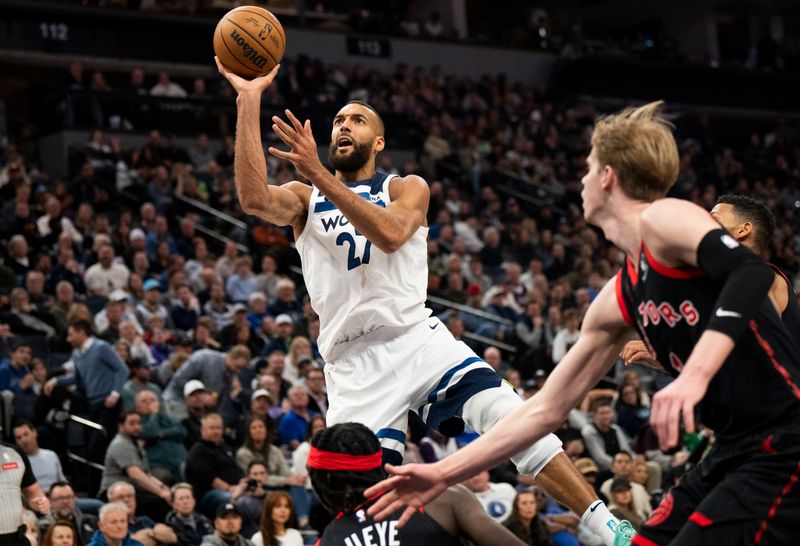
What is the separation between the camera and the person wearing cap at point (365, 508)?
430 cm

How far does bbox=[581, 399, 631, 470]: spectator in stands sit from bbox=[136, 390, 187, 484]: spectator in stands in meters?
4.87

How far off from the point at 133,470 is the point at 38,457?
0.88 metres

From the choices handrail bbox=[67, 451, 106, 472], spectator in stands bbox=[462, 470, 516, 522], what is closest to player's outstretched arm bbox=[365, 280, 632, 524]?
spectator in stands bbox=[462, 470, 516, 522]

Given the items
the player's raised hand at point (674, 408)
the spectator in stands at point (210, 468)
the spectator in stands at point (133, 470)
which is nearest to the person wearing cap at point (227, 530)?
the spectator in stands at point (133, 470)

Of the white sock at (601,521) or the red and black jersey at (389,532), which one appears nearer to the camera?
the red and black jersey at (389,532)

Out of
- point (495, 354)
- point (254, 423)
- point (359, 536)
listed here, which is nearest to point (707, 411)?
point (359, 536)

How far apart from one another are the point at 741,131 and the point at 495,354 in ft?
81.7

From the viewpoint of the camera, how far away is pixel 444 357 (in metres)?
6.56

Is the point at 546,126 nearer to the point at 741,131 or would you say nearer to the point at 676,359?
the point at 741,131

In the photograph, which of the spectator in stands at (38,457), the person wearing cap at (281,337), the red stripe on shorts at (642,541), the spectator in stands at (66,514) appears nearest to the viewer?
the red stripe on shorts at (642,541)

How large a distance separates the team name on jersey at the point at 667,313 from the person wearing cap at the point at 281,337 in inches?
430

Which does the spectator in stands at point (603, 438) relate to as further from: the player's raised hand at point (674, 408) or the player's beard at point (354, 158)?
the player's raised hand at point (674, 408)

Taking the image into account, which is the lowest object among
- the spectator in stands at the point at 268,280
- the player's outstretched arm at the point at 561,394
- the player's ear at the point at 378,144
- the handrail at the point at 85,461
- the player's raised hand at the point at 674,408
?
the handrail at the point at 85,461

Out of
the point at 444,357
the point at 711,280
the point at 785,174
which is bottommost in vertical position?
the point at 785,174
